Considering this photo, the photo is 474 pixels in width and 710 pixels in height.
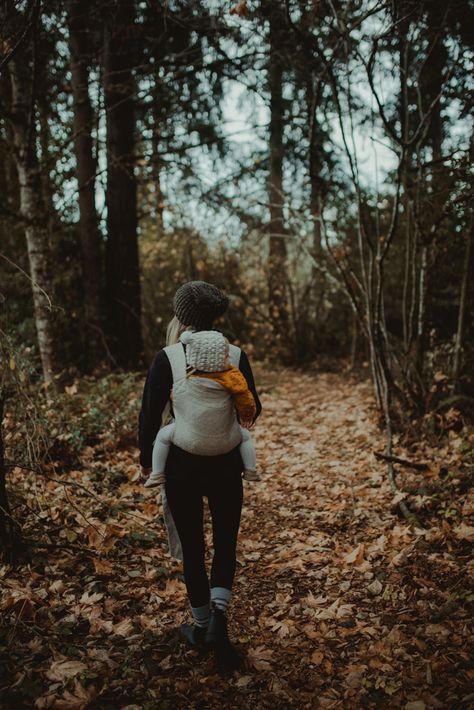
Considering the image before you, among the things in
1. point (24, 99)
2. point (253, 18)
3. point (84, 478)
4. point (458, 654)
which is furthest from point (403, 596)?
point (24, 99)

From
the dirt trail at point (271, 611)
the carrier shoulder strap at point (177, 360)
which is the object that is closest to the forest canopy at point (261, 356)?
the dirt trail at point (271, 611)

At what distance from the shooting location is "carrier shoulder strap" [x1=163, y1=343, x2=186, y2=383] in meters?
2.62

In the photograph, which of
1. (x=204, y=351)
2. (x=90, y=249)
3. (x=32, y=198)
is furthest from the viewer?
(x=90, y=249)

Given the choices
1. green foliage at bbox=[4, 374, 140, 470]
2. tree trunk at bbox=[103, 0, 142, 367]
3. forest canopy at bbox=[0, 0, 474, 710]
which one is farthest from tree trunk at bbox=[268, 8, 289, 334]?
green foliage at bbox=[4, 374, 140, 470]

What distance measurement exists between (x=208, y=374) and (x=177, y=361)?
17cm

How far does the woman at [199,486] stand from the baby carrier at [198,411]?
58 millimetres

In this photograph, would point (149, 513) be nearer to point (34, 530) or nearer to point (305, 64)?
point (34, 530)

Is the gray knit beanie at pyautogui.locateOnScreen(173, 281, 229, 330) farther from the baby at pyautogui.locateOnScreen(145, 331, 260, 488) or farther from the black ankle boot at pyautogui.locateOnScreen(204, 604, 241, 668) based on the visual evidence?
the black ankle boot at pyautogui.locateOnScreen(204, 604, 241, 668)

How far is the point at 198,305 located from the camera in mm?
2699

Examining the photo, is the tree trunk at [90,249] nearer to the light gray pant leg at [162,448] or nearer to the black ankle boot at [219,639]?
the light gray pant leg at [162,448]

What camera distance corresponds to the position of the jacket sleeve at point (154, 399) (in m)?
2.65

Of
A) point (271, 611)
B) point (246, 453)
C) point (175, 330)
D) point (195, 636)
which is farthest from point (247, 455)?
point (271, 611)

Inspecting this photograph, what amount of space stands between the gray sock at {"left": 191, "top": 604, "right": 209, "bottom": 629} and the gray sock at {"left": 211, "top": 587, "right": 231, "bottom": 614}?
3.5 inches

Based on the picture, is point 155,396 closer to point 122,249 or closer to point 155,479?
point 155,479
